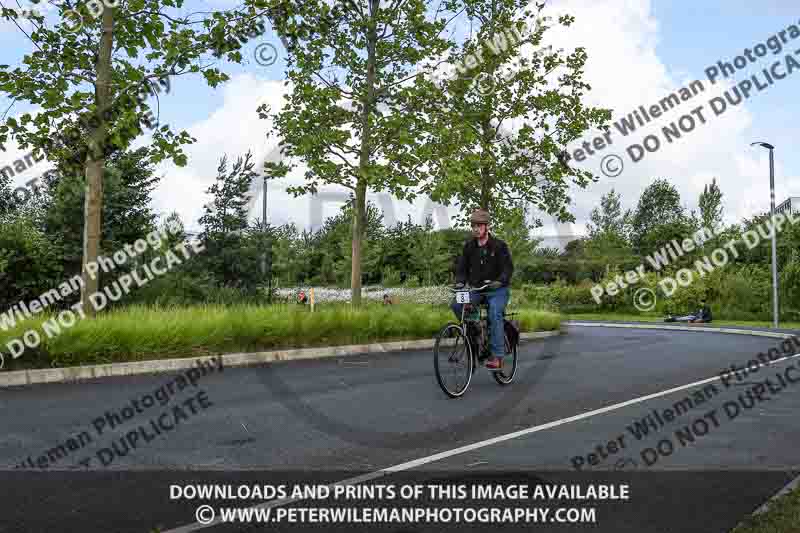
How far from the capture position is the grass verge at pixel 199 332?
1007 centimetres

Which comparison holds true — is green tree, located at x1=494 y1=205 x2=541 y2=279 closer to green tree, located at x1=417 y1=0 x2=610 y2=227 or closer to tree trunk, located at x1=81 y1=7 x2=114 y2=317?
green tree, located at x1=417 y1=0 x2=610 y2=227

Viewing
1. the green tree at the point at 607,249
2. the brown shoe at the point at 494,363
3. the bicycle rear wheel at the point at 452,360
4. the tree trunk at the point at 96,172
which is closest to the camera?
the bicycle rear wheel at the point at 452,360

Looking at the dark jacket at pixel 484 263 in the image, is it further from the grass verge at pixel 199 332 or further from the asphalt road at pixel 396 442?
the grass verge at pixel 199 332

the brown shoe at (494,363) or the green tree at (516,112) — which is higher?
the green tree at (516,112)

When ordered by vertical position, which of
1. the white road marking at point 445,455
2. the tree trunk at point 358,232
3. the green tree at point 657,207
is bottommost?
the white road marking at point 445,455

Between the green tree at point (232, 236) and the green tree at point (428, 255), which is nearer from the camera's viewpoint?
the green tree at point (232, 236)

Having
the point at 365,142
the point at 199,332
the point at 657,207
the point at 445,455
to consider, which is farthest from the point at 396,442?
the point at 657,207

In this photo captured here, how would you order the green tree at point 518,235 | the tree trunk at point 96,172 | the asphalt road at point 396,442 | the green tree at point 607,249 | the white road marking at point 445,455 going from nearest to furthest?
the white road marking at point 445,455 < the asphalt road at point 396,442 < the tree trunk at point 96,172 < the green tree at point 518,235 < the green tree at point 607,249

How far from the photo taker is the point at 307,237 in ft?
125

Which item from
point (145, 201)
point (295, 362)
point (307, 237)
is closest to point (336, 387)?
point (295, 362)

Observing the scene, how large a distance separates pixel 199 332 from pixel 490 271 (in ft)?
18.0

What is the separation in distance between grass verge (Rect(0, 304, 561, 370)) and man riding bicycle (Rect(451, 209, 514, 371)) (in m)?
5.08

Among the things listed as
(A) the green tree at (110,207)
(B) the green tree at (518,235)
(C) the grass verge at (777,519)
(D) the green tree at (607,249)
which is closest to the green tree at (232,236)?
(A) the green tree at (110,207)

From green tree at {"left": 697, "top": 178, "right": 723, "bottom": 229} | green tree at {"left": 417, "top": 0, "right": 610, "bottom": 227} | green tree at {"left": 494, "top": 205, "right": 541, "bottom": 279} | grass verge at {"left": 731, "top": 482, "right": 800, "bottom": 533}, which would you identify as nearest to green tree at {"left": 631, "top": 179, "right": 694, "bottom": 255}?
green tree at {"left": 697, "top": 178, "right": 723, "bottom": 229}
